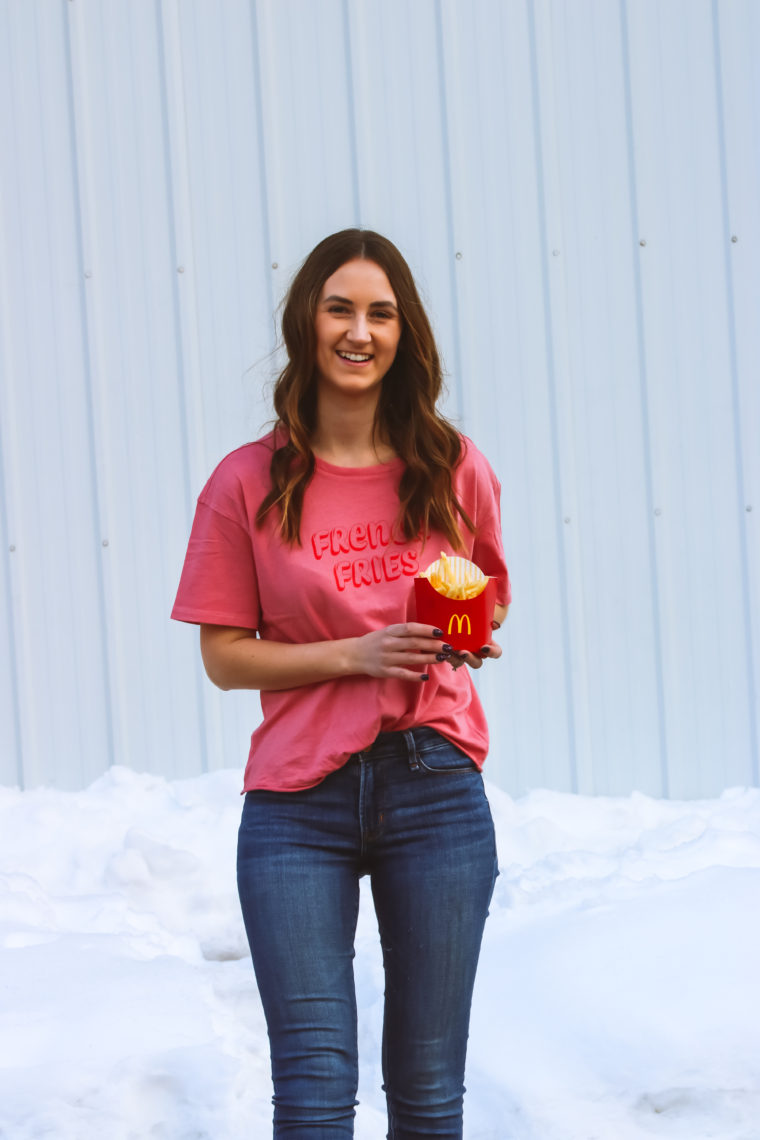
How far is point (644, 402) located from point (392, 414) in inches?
89.8

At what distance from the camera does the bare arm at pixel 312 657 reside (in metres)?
1.68

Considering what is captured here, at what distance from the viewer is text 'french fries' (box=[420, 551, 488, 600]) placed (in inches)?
67.1

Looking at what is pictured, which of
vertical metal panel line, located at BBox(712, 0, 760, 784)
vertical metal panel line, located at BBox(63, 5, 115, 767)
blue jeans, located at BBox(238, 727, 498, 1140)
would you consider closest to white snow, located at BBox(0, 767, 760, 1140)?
vertical metal panel line, located at BBox(63, 5, 115, 767)

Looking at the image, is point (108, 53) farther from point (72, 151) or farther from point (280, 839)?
point (280, 839)

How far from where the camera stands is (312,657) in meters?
1.74

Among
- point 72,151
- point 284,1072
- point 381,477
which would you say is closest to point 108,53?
point 72,151

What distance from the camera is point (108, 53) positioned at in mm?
3924

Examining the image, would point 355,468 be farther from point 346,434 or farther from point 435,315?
point 435,315

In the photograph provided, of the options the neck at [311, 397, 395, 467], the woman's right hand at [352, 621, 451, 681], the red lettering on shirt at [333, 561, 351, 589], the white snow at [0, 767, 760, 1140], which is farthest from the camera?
the white snow at [0, 767, 760, 1140]

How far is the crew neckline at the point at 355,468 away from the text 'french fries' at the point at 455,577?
0.21m

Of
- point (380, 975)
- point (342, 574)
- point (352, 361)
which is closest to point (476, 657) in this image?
point (342, 574)

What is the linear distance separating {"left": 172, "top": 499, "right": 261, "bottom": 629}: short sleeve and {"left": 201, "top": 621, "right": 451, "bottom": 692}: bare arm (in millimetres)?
43

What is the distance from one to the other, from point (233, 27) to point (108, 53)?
41 centimetres

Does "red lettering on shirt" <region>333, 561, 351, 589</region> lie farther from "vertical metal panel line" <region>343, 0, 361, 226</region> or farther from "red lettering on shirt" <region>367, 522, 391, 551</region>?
"vertical metal panel line" <region>343, 0, 361, 226</region>
